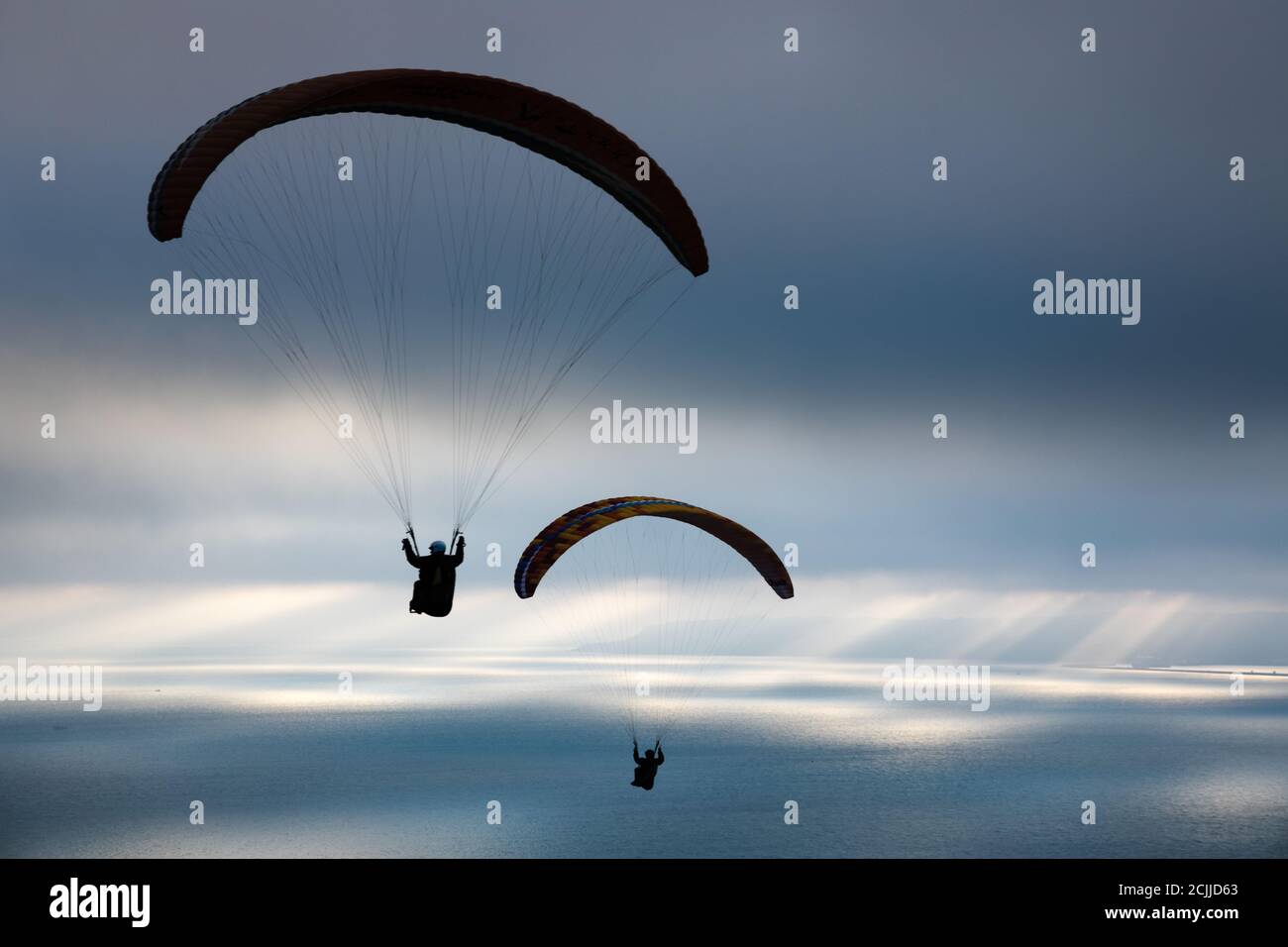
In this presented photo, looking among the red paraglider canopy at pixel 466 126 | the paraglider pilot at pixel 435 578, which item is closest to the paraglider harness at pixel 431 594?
the paraglider pilot at pixel 435 578

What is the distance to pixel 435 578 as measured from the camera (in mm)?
22172

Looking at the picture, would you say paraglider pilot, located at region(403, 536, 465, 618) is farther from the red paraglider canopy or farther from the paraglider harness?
the red paraglider canopy

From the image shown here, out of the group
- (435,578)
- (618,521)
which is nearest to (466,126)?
(435,578)

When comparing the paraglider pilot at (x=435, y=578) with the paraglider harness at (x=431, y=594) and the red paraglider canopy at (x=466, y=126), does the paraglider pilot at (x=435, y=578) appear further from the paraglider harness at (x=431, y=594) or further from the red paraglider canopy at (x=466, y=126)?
the red paraglider canopy at (x=466, y=126)

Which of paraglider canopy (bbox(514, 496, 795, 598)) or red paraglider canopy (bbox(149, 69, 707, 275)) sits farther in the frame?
paraglider canopy (bbox(514, 496, 795, 598))

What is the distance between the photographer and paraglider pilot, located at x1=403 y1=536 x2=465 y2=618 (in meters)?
21.9

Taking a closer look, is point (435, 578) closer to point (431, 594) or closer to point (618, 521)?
point (431, 594)

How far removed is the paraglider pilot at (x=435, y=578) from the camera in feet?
72.0

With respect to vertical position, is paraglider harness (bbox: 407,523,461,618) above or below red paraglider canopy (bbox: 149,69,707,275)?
below

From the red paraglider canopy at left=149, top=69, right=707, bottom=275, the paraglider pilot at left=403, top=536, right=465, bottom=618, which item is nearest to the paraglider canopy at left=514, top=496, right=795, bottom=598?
the paraglider pilot at left=403, top=536, right=465, bottom=618
